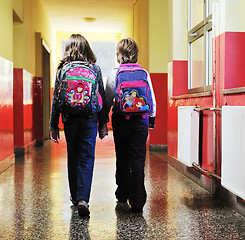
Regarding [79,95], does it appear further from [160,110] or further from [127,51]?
[160,110]

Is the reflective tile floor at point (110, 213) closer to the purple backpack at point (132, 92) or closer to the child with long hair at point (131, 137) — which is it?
the child with long hair at point (131, 137)

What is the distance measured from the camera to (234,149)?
8.30 feet

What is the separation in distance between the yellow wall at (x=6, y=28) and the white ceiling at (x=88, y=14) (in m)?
3.93

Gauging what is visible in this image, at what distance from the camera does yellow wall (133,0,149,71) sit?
6.82 metres

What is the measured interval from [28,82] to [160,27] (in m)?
2.39

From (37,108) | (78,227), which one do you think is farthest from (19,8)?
(78,227)

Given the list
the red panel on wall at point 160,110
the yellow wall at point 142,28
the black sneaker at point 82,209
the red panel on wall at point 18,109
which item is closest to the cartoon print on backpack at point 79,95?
the black sneaker at point 82,209

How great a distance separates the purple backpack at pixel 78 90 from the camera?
259 centimetres

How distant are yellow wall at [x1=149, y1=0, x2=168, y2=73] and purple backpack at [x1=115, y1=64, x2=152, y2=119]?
3.87m

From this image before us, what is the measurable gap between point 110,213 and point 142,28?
17.1ft

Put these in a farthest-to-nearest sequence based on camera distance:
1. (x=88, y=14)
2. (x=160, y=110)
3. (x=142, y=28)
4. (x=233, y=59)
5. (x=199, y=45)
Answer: (x=88, y=14) → (x=142, y=28) → (x=160, y=110) → (x=199, y=45) → (x=233, y=59)

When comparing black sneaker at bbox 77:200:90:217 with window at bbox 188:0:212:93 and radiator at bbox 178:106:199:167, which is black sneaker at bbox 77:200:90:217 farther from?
window at bbox 188:0:212:93

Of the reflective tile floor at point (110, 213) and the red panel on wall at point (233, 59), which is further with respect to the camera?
the red panel on wall at point (233, 59)

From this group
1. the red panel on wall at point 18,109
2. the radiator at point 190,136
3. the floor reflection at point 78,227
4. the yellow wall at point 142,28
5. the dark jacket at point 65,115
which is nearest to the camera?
the floor reflection at point 78,227
